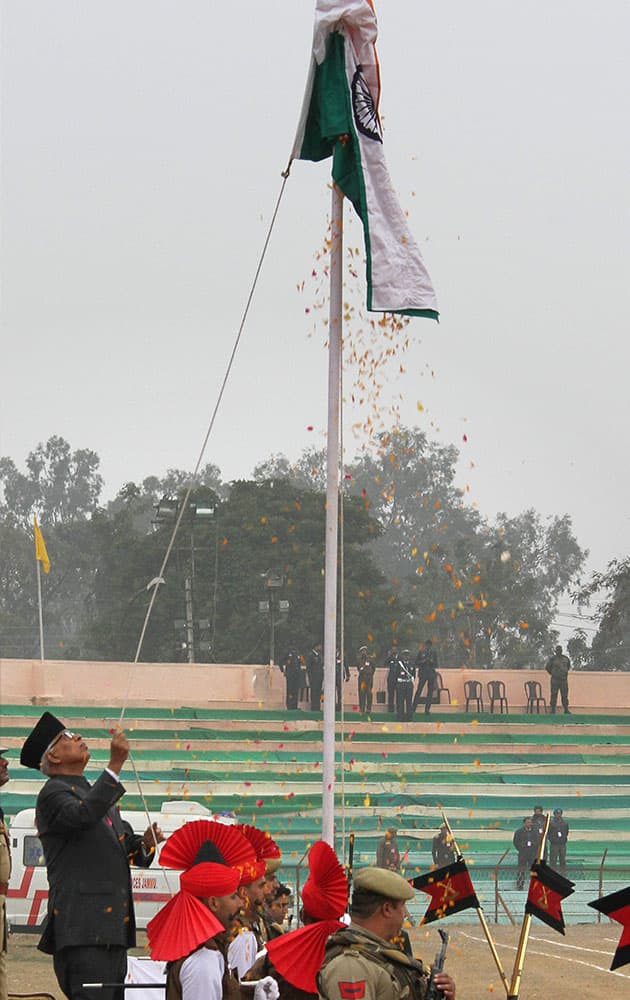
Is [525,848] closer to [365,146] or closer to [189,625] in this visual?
[189,625]

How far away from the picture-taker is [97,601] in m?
38.1

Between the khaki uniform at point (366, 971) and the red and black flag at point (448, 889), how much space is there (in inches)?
74.9

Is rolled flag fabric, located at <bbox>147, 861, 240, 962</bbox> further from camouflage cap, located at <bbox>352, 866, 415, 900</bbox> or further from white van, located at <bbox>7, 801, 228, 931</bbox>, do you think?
white van, located at <bbox>7, 801, 228, 931</bbox>

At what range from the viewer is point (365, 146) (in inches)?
269

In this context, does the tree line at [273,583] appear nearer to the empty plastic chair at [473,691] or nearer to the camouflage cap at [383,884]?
the empty plastic chair at [473,691]

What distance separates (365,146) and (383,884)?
392 centimetres

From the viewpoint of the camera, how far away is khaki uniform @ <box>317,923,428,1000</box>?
11.8 ft

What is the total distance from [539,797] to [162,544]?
11.8m

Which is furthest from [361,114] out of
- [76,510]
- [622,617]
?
[76,510]

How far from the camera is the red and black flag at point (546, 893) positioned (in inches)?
226

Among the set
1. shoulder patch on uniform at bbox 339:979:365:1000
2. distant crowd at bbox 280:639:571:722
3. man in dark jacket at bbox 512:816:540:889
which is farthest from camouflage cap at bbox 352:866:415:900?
distant crowd at bbox 280:639:571:722

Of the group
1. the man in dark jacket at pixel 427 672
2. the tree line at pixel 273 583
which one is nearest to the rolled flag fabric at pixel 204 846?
the tree line at pixel 273 583

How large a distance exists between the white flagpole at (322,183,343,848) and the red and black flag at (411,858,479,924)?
0.55 m

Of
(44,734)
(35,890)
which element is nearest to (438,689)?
(35,890)
